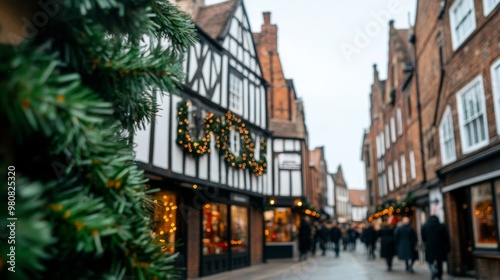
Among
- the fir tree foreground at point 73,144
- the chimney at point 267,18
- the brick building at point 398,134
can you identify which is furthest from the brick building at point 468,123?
the chimney at point 267,18

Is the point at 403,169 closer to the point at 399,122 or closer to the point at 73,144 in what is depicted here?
the point at 399,122

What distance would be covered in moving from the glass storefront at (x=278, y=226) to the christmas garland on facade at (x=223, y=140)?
528cm

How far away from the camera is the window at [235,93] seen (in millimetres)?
15383

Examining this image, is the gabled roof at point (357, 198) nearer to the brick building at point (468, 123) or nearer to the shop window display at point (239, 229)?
the shop window display at point (239, 229)

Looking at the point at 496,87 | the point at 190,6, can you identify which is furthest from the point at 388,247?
the point at 190,6

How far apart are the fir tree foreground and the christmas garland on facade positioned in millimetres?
9938

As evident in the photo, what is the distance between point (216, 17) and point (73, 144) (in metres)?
15.6

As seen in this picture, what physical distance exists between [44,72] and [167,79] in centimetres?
58

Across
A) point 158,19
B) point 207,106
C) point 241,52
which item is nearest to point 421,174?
point 241,52

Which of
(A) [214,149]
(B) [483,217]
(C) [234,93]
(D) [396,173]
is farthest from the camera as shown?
(D) [396,173]

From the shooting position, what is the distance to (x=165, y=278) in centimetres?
136

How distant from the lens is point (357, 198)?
80688 millimetres

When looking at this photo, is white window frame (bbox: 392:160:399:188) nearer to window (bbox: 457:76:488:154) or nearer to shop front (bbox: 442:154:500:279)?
shop front (bbox: 442:154:500:279)

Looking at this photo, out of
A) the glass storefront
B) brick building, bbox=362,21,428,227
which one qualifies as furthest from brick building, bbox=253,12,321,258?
brick building, bbox=362,21,428,227
